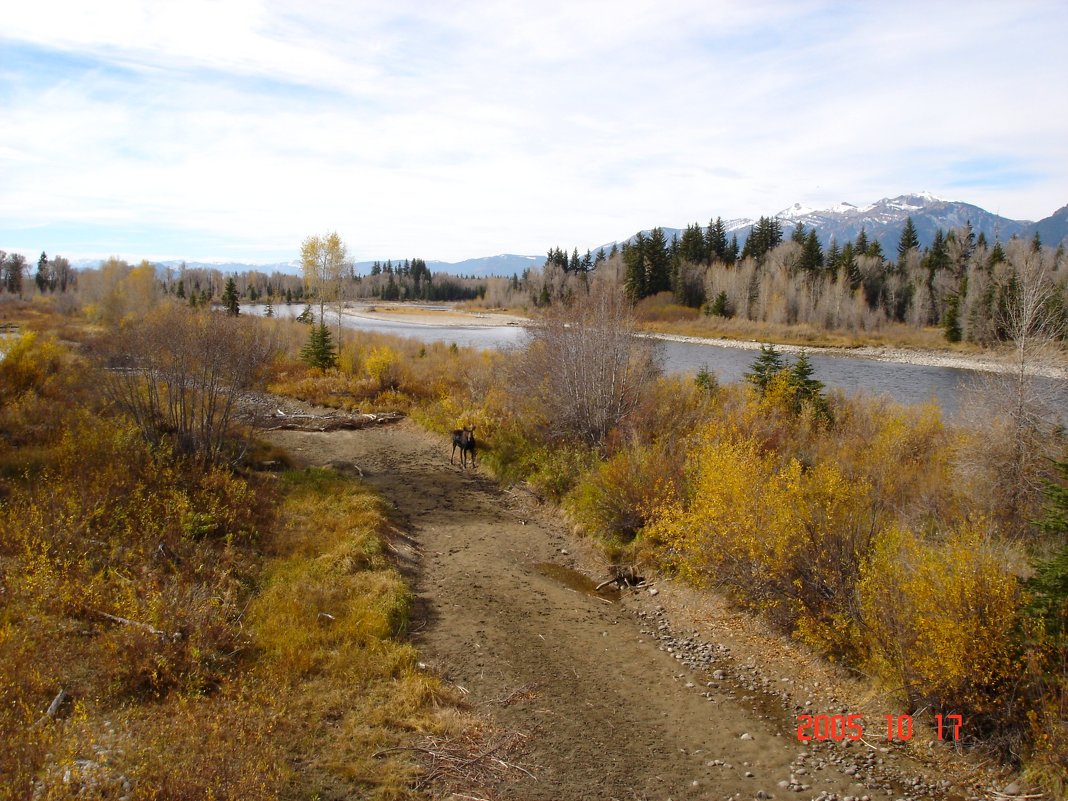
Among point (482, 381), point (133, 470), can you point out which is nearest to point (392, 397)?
point (482, 381)

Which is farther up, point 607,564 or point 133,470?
point 133,470

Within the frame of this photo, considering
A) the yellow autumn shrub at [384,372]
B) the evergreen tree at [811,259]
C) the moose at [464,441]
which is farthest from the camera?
the evergreen tree at [811,259]

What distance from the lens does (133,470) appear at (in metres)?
11.9

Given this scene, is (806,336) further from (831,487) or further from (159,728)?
(159,728)

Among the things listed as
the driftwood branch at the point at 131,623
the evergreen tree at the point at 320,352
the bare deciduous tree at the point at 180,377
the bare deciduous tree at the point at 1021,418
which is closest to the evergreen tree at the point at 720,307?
the evergreen tree at the point at 320,352

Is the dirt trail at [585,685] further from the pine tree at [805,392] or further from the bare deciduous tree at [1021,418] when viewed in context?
the pine tree at [805,392]

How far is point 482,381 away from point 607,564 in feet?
46.2

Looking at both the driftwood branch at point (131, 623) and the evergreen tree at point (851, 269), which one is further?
the evergreen tree at point (851, 269)

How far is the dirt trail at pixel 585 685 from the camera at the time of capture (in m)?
6.23

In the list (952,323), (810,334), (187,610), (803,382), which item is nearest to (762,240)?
(810,334)

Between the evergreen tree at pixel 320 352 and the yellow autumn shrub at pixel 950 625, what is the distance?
1183 inches

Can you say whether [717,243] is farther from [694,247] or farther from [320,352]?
[320,352]
